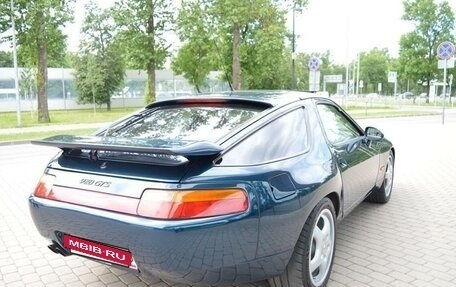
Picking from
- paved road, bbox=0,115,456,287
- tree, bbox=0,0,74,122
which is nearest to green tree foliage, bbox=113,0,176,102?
tree, bbox=0,0,74,122

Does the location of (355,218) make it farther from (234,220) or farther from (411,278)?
(234,220)

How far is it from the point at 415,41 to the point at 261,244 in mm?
48238

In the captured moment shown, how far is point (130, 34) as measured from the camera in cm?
2636

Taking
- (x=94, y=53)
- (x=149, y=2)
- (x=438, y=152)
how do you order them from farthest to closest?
(x=94, y=53), (x=149, y=2), (x=438, y=152)

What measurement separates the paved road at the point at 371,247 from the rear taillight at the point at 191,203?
116 centimetres

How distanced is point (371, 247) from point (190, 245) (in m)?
2.42

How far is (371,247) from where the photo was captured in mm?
4086

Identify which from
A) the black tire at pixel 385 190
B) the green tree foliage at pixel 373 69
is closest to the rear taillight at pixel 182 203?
the black tire at pixel 385 190

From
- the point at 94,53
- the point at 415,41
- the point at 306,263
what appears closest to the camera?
the point at 306,263

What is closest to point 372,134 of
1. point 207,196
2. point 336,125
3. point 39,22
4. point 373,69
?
point 336,125

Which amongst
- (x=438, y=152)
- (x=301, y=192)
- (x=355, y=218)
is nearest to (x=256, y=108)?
(x=301, y=192)

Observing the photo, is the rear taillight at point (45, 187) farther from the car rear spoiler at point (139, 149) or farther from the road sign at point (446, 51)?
the road sign at point (446, 51)

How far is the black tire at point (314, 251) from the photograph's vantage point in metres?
2.80

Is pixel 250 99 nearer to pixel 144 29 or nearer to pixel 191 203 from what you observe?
pixel 191 203
